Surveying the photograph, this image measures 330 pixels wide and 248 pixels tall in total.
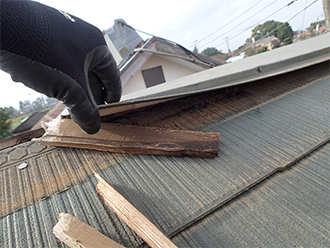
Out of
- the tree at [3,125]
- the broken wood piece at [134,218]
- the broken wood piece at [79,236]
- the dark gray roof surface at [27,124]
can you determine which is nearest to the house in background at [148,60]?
the broken wood piece at [134,218]

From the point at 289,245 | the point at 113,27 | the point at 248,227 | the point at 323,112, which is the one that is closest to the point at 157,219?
the point at 248,227

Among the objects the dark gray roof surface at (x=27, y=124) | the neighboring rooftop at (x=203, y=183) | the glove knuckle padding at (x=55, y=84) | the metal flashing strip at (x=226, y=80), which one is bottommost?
the dark gray roof surface at (x=27, y=124)

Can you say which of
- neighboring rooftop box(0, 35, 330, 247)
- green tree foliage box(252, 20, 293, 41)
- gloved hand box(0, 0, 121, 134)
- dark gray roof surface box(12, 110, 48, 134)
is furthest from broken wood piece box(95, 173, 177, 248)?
green tree foliage box(252, 20, 293, 41)

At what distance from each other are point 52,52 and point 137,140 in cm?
80

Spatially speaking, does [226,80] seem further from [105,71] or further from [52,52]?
[52,52]

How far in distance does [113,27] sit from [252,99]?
31.7ft

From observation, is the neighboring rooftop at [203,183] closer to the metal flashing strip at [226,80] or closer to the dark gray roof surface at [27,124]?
the metal flashing strip at [226,80]

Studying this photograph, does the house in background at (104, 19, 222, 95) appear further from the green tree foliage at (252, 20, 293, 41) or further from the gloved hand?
the green tree foliage at (252, 20, 293, 41)

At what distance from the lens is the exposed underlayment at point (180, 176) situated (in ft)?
3.28

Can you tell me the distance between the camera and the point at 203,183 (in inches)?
48.5

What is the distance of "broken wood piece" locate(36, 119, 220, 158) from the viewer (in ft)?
4.69

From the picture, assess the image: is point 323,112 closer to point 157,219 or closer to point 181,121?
point 181,121

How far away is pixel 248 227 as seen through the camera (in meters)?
0.98

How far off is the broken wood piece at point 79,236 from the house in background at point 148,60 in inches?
271
